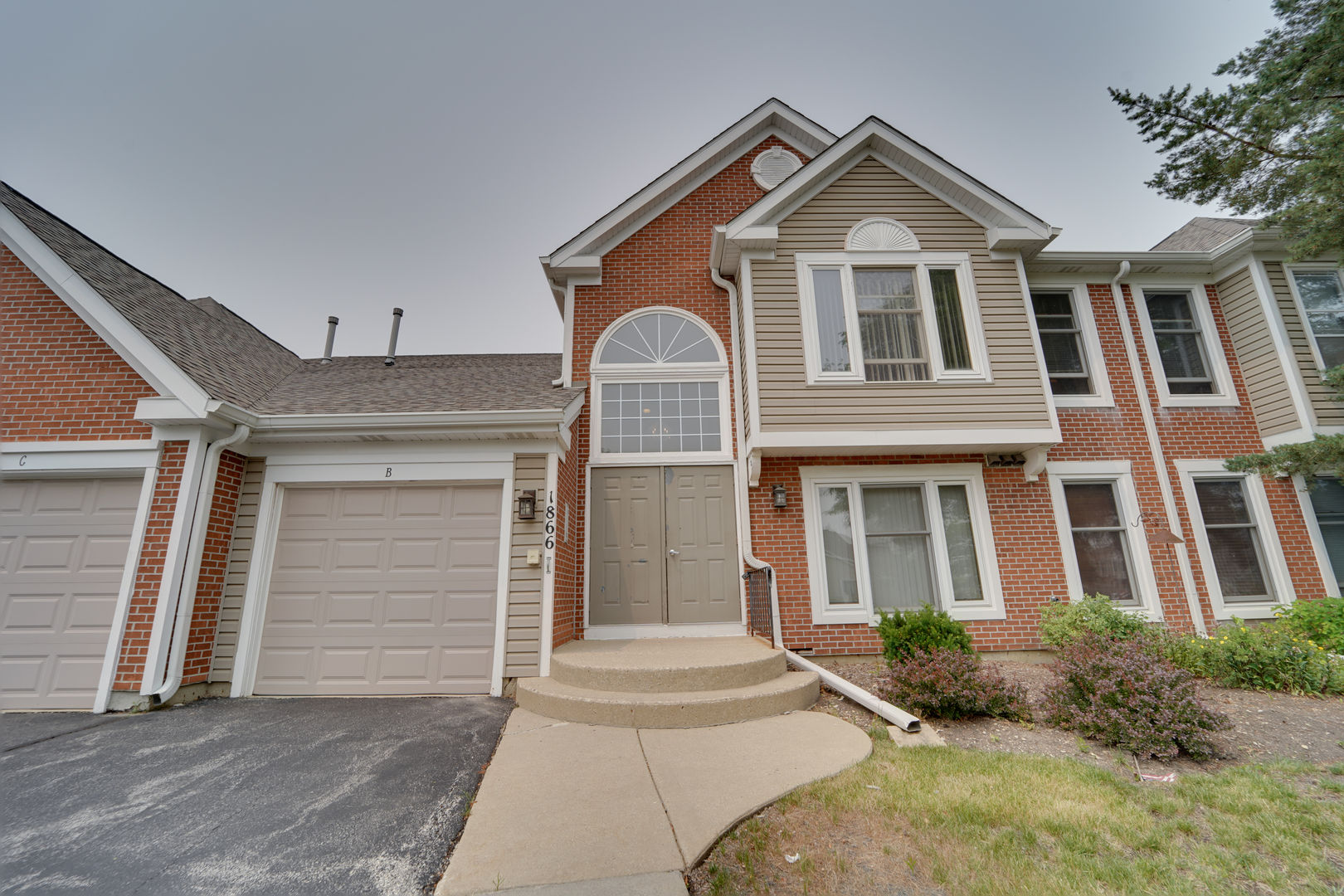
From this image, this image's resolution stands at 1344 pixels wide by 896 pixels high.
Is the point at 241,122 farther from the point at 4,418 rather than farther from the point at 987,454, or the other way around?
the point at 987,454

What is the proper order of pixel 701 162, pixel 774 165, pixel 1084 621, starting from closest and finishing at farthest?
pixel 1084 621 < pixel 701 162 < pixel 774 165

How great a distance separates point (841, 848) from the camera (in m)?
2.88

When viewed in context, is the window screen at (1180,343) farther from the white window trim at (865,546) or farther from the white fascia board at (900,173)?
the white window trim at (865,546)

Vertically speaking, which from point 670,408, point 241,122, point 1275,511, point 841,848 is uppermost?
A: point 241,122

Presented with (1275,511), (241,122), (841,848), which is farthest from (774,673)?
(241,122)

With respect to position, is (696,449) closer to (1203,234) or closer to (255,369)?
(255,369)

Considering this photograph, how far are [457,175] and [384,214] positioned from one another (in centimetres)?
258

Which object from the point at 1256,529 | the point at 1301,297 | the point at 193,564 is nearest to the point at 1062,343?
the point at 1301,297

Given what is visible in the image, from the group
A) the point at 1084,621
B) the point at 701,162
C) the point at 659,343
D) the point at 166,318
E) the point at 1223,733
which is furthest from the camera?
the point at 701,162

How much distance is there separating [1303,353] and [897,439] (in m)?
6.45

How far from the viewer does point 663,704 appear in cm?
486

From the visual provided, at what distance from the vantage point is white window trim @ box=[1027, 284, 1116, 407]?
805cm

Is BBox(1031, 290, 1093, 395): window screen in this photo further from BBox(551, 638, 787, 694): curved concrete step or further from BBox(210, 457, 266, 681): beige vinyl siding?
BBox(210, 457, 266, 681): beige vinyl siding

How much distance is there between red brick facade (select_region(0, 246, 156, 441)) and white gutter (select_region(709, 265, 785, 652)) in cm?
708
